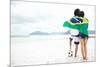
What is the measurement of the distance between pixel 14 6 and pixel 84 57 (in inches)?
43.5

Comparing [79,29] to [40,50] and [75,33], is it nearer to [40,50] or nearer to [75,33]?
[75,33]

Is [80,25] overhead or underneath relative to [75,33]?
overhead

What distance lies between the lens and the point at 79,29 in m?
2.61

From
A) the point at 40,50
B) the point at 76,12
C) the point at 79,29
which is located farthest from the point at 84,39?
the point at 40,50

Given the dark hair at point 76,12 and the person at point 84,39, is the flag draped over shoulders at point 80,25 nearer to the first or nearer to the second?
the person at point 84,39

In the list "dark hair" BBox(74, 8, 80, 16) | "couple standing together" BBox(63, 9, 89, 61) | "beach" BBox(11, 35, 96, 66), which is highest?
"dark hair" BBox(74, 8, 80, 16)

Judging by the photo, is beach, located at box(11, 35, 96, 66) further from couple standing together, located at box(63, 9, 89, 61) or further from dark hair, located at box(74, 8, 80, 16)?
dark hair, located at box(74, 8, 80, 16)

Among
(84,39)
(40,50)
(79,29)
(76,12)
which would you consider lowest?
(40,50)

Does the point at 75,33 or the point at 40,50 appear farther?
the point at 75,33

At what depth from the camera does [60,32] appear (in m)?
2.53

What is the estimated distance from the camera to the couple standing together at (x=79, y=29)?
2.58m

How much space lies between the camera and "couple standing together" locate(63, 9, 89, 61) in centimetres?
258

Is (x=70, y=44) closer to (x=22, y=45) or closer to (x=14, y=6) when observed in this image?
(x=22, y=45)

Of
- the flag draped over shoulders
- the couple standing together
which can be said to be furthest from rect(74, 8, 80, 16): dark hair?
the flag draped over shoulders
